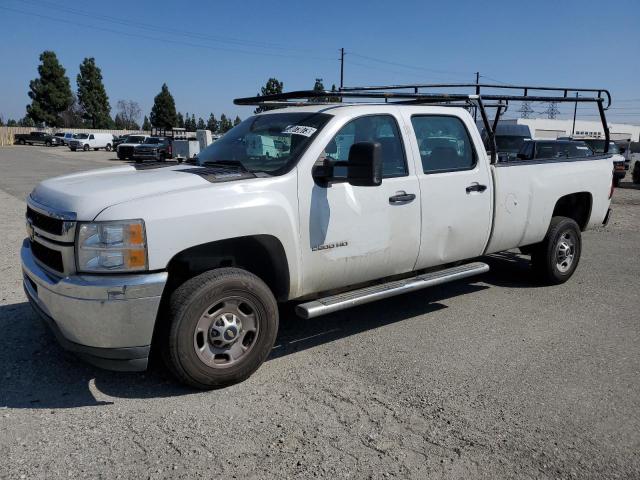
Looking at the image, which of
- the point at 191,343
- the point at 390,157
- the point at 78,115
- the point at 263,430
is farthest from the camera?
the point at 78,115

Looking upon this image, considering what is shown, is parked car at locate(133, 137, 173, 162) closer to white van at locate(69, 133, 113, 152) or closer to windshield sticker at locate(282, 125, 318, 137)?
white van at locate(69, 133, 113, 152)

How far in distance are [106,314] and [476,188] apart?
3399 millimetres

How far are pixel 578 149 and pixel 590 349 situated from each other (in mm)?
10242

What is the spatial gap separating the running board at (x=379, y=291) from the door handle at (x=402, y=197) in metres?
0.70

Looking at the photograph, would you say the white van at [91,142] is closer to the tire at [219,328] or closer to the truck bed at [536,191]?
the truck bed at [536,191]

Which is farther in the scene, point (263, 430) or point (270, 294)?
point (270, 294)

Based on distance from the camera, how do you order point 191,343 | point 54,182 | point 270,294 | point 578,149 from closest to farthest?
point 191,343 < point 270,294 < point 54,182 < point 578,149

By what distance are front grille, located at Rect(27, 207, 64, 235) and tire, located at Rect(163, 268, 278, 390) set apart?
2.69ft

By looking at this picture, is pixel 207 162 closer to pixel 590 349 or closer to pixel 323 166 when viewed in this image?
pixel 323 166

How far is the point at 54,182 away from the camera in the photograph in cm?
404

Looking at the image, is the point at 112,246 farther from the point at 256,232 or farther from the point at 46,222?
the point at 256,232

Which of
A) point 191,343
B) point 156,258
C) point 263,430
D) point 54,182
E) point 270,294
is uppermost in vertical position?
point 54,182

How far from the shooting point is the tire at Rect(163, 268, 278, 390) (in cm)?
344

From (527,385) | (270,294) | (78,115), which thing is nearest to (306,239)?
(270,294)
